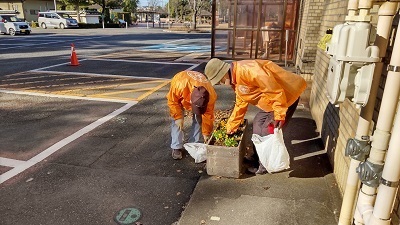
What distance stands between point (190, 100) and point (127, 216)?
5.37 ft

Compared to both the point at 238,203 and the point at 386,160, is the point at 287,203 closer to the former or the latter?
the point at 238,203

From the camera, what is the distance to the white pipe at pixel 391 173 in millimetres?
1946

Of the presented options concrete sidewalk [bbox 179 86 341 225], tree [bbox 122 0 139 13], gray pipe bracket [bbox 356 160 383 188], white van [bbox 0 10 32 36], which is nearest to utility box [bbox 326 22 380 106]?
gray pipe bracket [bbox 356 160 383 188]

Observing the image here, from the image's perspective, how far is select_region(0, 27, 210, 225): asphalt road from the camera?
327 cm

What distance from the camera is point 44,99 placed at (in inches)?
294

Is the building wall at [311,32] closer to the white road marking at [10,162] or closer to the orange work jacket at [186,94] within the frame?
the orange work jacket at [186,94]

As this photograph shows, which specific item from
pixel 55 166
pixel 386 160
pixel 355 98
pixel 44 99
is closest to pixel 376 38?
pixel 355 98

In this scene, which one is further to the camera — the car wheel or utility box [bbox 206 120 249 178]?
the car wheel

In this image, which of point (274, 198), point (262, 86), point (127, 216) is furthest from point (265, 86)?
point (127, 216)

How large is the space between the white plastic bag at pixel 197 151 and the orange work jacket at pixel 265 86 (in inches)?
28.7

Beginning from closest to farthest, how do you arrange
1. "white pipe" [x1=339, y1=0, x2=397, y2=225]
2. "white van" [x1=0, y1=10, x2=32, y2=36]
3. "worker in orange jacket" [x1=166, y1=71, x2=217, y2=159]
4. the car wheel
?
"white pipe" [x1=339, y1=0, x2=397, y2=225] < "worker in orange jacket" [x1=166, y1=71, x2=217, y2=159] < "white van" [x1=0, y1=10, x2=32, y2=36] < the car wheel

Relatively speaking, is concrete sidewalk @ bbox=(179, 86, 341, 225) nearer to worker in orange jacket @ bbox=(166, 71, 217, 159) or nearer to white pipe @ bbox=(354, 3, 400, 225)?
worker in orange jacket @ bbox=(166, 71, 217, 159)

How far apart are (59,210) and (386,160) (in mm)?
3057

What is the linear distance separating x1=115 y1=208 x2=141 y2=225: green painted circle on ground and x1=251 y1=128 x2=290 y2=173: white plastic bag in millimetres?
1521
